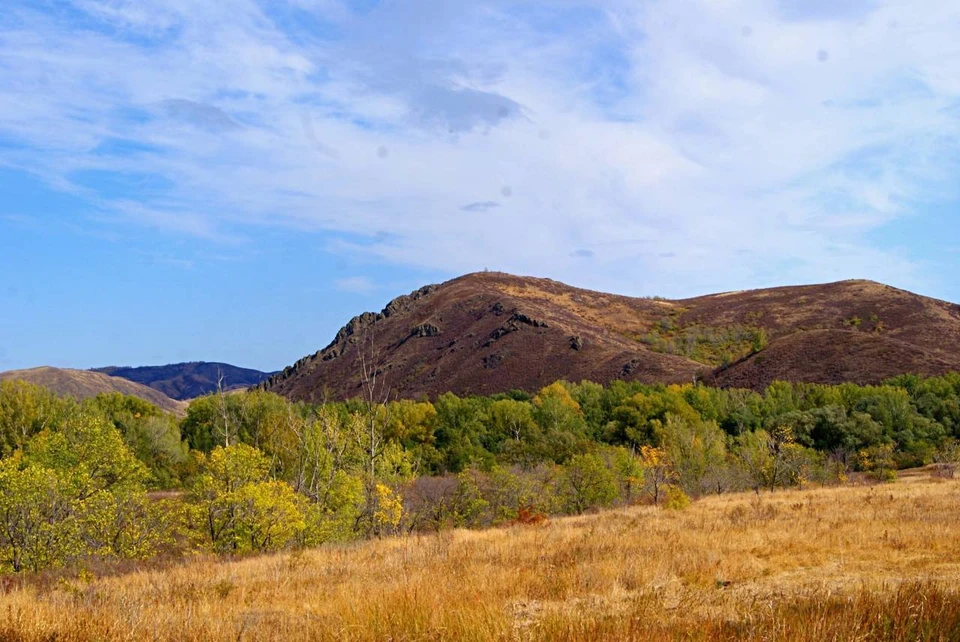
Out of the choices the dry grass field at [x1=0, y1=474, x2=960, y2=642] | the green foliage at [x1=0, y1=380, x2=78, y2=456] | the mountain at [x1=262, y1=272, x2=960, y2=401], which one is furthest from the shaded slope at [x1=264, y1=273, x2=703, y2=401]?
the dry grass field at [x1=0, y1=474, x2=960, y2=642]

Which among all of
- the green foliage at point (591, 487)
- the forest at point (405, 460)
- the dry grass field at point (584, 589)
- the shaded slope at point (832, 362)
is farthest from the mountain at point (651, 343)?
the dry grass field at point (584, 589)

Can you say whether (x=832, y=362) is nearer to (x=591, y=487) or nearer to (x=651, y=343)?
(x=651, y=343)

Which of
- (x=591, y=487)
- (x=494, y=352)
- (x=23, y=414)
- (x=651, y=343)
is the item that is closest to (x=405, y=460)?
(x=591, y=487)

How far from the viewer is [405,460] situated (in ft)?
177

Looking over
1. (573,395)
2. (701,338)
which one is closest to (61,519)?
(573,395)

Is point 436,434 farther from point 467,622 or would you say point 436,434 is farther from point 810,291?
point 810,291

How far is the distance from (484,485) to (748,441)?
105 ft

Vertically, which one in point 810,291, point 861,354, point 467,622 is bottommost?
point 467,622

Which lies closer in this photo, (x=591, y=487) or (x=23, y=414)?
(x=591, y=487)

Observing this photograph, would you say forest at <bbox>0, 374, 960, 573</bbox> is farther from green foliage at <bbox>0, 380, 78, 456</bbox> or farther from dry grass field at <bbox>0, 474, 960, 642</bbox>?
dry grass field at <bbox>0, 474, 960, 642</bbox>

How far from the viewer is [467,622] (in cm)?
557

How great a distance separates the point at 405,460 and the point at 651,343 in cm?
12066

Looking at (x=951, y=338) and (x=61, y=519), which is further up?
(x=951, y=338)

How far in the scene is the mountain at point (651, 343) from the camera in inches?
4456
